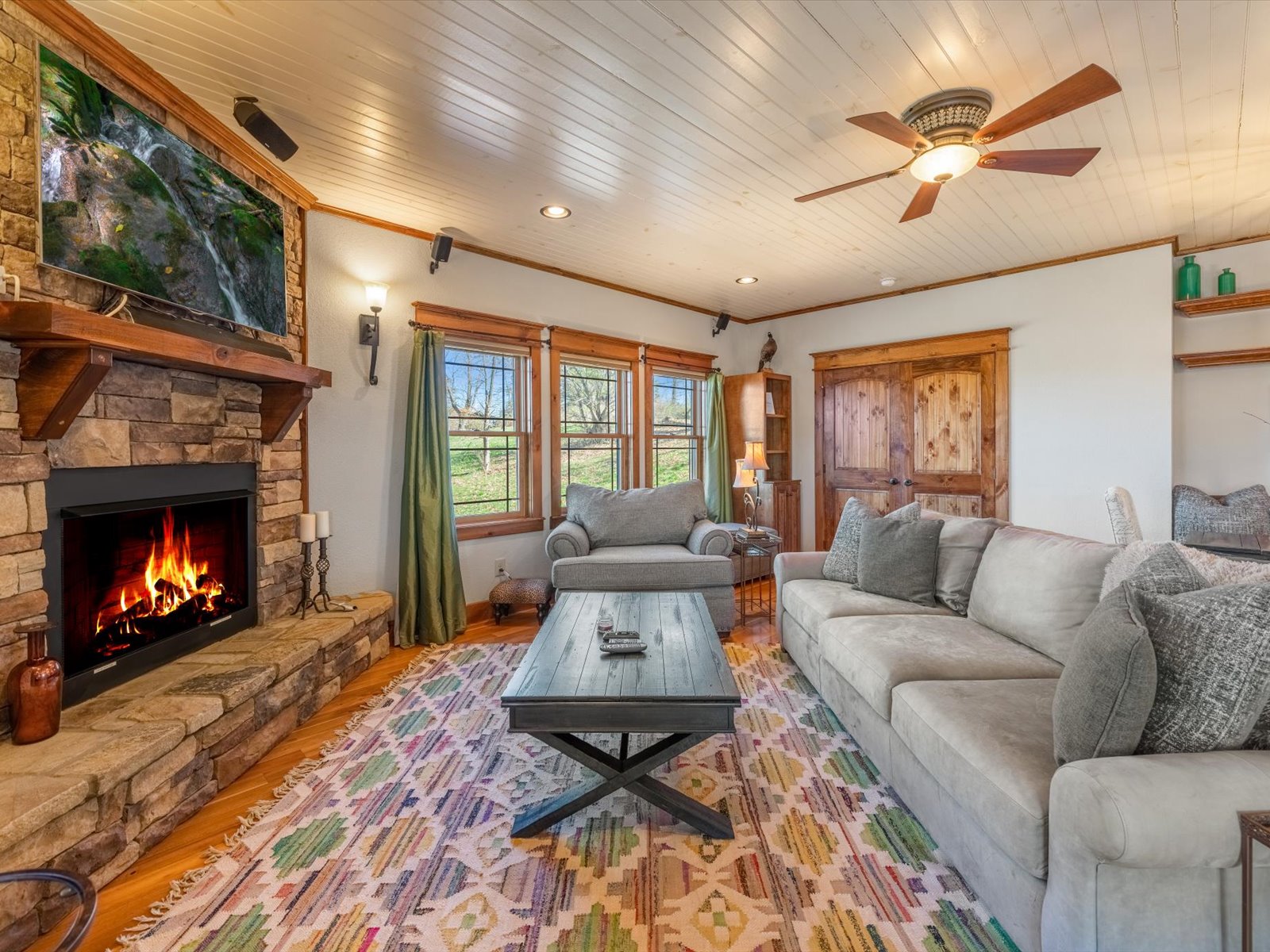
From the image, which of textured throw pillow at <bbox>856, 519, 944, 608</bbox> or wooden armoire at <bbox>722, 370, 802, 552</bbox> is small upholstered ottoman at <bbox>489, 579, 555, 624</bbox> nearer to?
textured throw pillow at <bbox>856, 519, 944, 608</bbox>

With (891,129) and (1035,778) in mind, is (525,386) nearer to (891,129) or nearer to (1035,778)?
(891,129)

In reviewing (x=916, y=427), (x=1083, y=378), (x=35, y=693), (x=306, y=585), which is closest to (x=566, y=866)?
(x=35, y=693)

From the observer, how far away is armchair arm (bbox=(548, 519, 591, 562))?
3967 millimetres

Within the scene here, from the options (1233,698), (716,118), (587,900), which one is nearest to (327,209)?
(716,118)

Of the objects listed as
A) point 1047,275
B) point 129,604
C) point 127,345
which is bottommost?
point 129,604

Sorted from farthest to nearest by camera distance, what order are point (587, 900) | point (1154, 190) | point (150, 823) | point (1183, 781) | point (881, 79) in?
1. point (1154, 190)
2. point (881, 79)
3. point (150, 823)
4. point (587, 900)
5. point (1183, 781)

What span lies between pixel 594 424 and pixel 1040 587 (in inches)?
137

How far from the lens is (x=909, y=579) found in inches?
112

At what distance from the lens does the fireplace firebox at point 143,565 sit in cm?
203

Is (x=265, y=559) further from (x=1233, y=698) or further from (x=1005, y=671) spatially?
(x=1233, y=698)

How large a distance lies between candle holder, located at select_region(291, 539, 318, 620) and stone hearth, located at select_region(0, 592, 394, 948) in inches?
10.6

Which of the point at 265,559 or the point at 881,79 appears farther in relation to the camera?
the point at 265,559

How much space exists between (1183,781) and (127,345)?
9.98 ft

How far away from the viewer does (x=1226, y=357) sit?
3.86 meters
